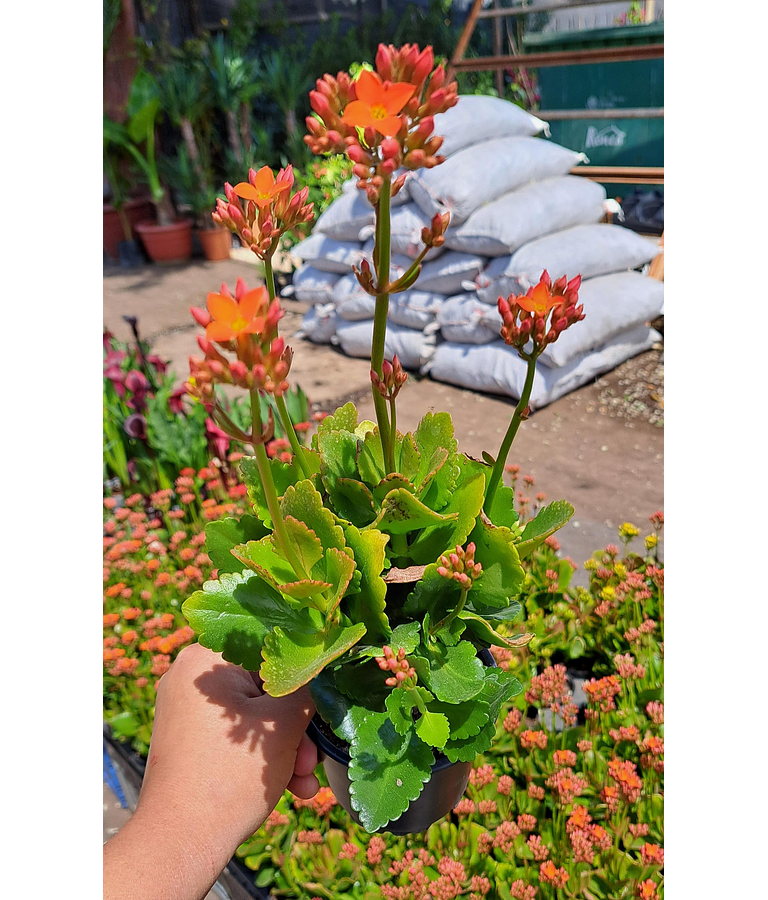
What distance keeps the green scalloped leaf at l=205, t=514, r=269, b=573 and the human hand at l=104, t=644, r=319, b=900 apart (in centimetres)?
16

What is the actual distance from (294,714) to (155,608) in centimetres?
108

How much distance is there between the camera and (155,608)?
1729 mm

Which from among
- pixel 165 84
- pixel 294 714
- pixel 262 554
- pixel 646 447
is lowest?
pixel 646 447

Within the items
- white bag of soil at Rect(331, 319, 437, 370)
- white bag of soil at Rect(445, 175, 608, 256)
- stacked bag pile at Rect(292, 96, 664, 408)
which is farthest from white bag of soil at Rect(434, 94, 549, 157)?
white bag of soil at Rect(331, 319, 437, 370)

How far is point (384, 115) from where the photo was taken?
0.48 meters

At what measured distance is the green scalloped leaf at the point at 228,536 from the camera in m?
0.73

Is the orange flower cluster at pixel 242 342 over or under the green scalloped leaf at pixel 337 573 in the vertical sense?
over

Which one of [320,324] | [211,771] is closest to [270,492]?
[211,771]

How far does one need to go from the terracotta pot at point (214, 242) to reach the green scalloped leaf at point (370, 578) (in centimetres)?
596

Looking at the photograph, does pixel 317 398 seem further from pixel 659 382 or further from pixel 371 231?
pixel 659 382

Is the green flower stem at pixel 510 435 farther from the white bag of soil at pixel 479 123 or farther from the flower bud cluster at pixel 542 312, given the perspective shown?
the white bag of soil at pixel 479 123

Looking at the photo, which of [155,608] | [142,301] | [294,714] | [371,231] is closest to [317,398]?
[371,231]

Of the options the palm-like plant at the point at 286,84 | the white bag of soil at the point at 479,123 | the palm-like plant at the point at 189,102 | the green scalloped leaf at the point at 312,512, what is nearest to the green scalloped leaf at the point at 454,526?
the green scalloped leaf at the point at 312,512

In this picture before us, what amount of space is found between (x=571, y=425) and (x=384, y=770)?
2.74 m
